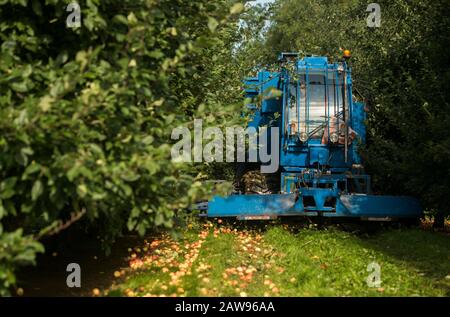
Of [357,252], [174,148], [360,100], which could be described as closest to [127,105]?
[174,148]

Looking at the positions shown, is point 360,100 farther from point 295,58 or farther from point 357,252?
point 357,252

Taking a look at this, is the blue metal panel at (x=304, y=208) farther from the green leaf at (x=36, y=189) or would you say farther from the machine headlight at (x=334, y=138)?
the green leaf at (x=36, y=189)

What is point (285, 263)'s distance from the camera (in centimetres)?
812

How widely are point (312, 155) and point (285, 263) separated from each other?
4.07 m

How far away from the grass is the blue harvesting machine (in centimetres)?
48

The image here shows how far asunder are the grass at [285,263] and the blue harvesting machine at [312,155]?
0.48m

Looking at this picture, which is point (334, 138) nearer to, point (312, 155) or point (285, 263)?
point (312, 155)

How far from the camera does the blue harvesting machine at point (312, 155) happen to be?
10.8m

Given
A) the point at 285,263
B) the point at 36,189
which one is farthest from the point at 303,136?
the point at 36,189

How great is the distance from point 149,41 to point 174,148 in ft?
3.69

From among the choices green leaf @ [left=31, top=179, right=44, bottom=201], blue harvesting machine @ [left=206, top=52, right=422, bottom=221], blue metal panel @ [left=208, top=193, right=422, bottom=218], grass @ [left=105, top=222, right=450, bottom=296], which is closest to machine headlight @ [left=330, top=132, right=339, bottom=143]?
blue harvesting machine @ [left=206, top=52, right=422, bottom=221]

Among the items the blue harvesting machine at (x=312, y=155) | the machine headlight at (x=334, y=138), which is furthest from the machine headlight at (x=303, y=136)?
the machine headlight at (x=334, y=138)

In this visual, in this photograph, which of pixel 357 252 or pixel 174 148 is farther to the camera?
pixel 357 252
